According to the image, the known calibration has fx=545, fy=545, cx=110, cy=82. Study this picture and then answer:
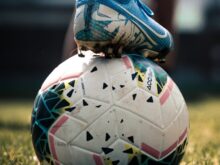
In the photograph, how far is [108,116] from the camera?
8.27ft

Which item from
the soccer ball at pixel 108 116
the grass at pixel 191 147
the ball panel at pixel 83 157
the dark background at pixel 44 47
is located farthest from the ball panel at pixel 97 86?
the dark background at pixel 44 47

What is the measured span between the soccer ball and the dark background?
1806cm

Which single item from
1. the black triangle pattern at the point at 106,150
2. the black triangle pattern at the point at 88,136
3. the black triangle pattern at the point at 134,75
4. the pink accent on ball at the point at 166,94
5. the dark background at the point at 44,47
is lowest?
the dark background at the point at 44,47

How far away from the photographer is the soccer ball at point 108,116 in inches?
99.0

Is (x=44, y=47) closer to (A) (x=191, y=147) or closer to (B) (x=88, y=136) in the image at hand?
(A) (x=191, y=147)

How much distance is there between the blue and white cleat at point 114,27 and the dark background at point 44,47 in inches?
705

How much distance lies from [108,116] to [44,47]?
19.0m

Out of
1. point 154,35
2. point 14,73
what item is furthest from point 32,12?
point 154,35

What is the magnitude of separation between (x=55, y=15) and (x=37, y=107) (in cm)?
1933

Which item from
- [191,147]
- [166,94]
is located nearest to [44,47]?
[191,147]

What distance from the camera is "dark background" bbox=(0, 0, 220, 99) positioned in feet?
68.2

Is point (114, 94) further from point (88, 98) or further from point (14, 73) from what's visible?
point (14, 73)

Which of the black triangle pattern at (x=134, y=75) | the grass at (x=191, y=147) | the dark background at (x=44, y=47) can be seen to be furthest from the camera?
the dark background at (x=44, y=47)

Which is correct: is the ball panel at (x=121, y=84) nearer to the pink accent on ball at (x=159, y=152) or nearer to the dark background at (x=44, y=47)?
the pink accent on ball at (x=159, y=152)
